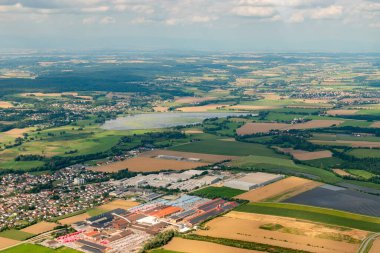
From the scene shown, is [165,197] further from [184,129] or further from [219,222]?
[184,129]

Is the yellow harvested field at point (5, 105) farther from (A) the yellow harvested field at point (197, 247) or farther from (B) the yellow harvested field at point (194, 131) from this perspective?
(A) the yellow harvested field at point (197, 247)

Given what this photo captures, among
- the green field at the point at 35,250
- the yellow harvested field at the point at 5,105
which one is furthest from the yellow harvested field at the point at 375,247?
the yellow harvested field at the point at 5,105

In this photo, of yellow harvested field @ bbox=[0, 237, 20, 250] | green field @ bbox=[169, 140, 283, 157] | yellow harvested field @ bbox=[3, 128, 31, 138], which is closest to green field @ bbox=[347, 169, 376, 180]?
green field @ bbox=[169, 140, 283, 157]

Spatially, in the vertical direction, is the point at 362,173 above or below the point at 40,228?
above

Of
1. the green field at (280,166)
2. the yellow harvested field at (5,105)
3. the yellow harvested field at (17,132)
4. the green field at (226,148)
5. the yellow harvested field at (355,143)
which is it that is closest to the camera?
the green field at (280,166)

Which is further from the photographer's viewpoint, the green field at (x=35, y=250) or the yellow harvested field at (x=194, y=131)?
the yellow harvested field at (x=194, y=131)

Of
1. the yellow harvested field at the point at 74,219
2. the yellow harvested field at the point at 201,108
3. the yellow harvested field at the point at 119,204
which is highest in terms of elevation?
the yellow harvested field at the point at 201,108

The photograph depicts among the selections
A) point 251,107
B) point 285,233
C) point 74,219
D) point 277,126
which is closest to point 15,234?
point 74,219

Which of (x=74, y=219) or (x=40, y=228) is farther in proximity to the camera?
(x=74, y=219)

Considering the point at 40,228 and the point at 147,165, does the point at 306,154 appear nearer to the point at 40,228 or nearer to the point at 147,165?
the point at 147,165
